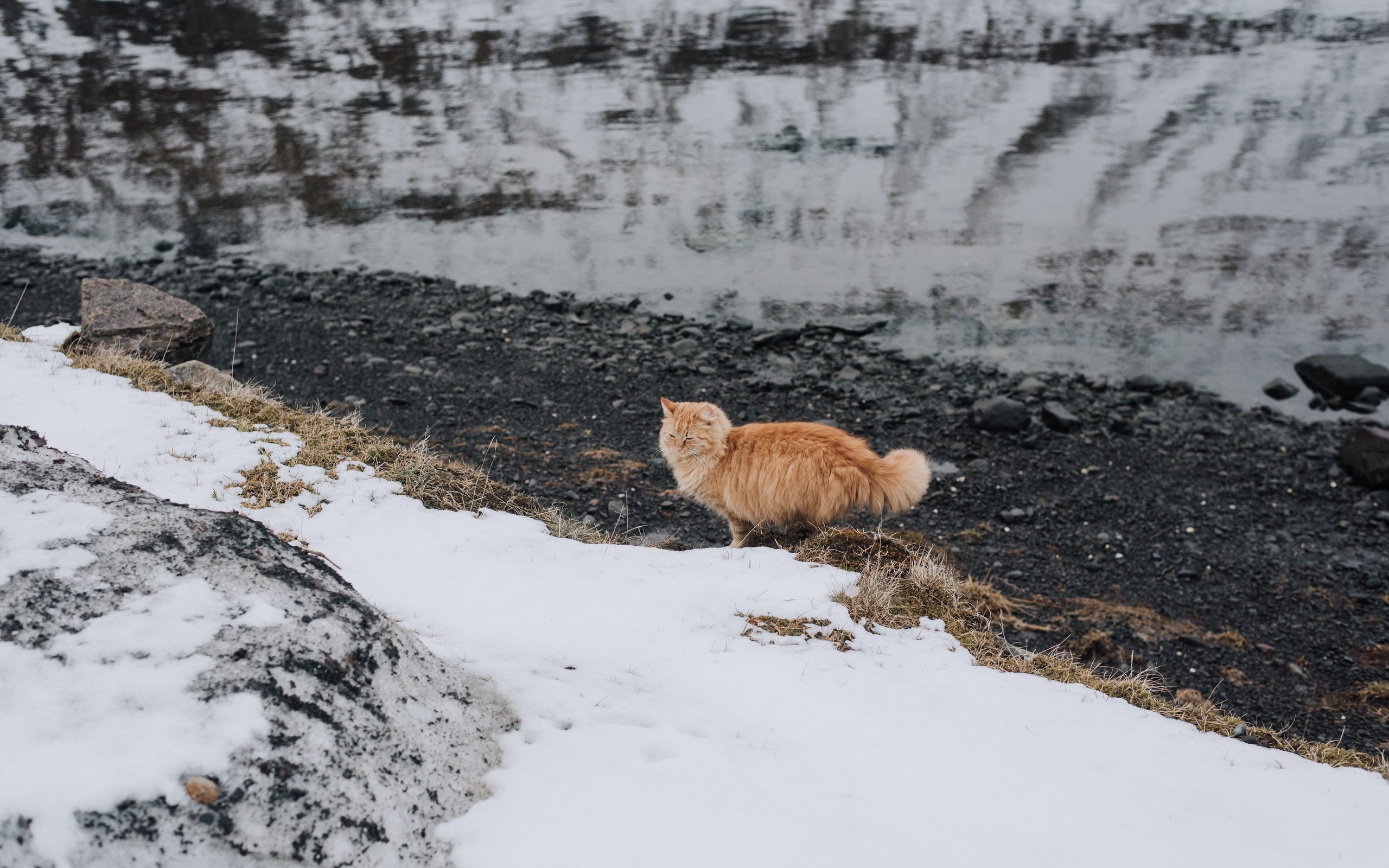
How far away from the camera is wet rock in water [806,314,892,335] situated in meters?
12.9

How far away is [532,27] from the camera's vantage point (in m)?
31.3

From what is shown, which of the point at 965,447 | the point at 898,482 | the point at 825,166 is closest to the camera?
the point at 898,482

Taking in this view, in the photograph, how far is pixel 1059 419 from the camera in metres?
10.4

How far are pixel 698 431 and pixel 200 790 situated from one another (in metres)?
5.28

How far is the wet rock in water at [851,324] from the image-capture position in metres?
12.9

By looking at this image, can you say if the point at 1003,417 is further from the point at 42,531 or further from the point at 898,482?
the point at 42,531

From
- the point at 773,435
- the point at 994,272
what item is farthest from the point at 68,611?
the point at 994,272

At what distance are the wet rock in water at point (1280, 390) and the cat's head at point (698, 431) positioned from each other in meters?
8.65

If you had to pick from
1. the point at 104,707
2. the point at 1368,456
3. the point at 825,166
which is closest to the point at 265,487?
the point at 104,707

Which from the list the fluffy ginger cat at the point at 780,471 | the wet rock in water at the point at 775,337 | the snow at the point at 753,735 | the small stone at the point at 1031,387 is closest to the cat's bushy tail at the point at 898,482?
the fluffy ginger cat at the point at 780,471

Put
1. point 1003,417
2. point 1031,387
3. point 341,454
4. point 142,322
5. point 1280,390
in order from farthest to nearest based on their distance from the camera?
point 1031,387 < point 1280,390 < point 1003,417 < point 142,322 < point 341,454

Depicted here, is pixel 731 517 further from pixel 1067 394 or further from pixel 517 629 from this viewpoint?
pixel 1067 394

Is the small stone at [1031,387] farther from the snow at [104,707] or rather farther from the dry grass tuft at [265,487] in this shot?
the snow at [104,707]

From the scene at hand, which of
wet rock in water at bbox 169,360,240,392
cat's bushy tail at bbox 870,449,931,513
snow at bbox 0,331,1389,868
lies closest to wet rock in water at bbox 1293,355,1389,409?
cat's bushy tail at bbox 870,449,931,513
